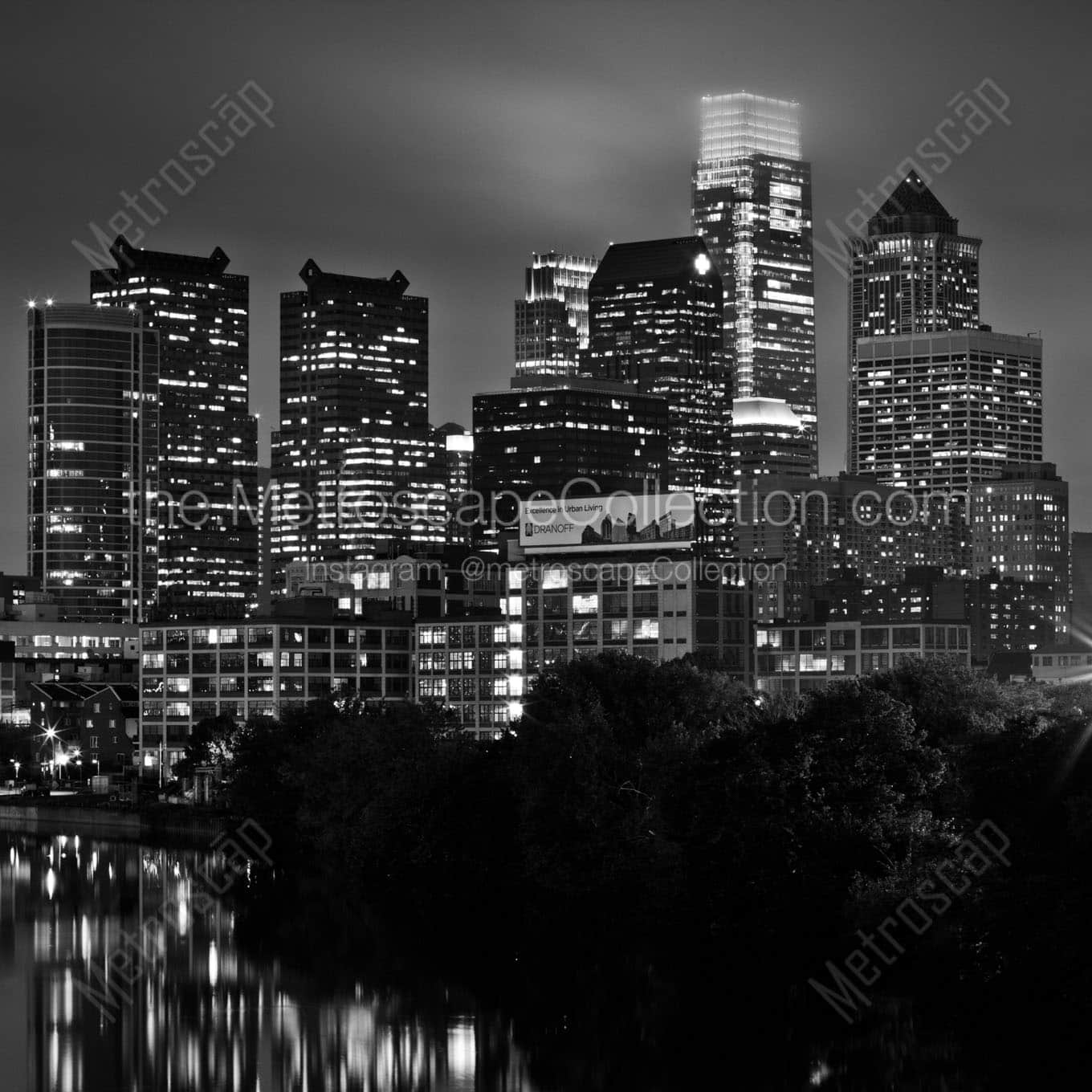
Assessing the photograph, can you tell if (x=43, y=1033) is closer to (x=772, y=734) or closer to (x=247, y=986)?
(x=247, y=986)

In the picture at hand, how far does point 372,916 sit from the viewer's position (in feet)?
339

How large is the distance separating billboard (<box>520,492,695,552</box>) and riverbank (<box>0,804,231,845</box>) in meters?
39.4

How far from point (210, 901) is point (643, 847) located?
27931 millimetres

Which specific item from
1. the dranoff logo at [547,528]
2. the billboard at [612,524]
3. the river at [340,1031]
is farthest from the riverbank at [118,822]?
the river at [340,1031]

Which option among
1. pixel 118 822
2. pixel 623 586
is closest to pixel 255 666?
pixel 118 822

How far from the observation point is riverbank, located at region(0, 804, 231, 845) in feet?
481

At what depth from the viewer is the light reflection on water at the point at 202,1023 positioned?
2803 inches

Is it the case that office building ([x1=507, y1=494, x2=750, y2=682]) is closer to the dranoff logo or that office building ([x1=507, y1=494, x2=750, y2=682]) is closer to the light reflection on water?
the dranoff logo

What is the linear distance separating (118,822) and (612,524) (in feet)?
154

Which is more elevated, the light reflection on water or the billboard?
the billboard

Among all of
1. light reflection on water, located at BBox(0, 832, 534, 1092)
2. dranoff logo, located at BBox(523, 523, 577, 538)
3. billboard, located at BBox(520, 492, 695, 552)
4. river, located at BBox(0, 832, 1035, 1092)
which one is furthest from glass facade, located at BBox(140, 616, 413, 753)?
river, located at BBox(0, 832, 1035, 1092)

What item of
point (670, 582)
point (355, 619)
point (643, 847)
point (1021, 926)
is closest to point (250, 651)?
point (355, 619)

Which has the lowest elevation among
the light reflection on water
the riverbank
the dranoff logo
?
the riverbank

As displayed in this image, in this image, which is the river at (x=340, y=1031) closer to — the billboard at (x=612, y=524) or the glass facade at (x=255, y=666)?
the billboard at (x=612, y=524)
